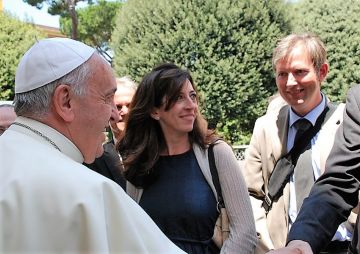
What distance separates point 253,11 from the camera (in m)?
14.6

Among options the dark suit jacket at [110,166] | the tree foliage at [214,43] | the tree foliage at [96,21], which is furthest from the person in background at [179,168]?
the tree foliage at [96,21]

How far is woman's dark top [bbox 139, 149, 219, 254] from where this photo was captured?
10.1 ft

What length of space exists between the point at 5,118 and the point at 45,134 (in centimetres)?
216

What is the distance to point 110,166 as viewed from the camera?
3635 mm

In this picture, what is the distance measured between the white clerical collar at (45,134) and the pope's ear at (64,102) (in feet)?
0.21

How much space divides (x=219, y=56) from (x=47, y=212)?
44.3 ft

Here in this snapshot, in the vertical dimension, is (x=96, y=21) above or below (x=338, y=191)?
below

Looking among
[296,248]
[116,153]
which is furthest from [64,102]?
[116,153]

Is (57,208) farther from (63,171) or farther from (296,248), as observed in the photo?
(296,248)

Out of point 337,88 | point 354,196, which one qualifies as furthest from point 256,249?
point 337,88

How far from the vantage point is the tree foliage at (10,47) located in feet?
63.5

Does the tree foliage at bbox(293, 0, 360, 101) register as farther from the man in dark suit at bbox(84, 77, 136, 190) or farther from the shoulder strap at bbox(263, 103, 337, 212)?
the shoulder strap at bbox(263, 103, 337, 212)

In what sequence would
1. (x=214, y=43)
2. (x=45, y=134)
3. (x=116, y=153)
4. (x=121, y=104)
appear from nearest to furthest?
(x=45, y=134), (x=116, y=153), (x=121, y=104), (x=214, y=43)

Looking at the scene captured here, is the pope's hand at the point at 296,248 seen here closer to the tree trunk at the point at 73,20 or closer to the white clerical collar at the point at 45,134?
the white clerical collar at the point at 45,134
